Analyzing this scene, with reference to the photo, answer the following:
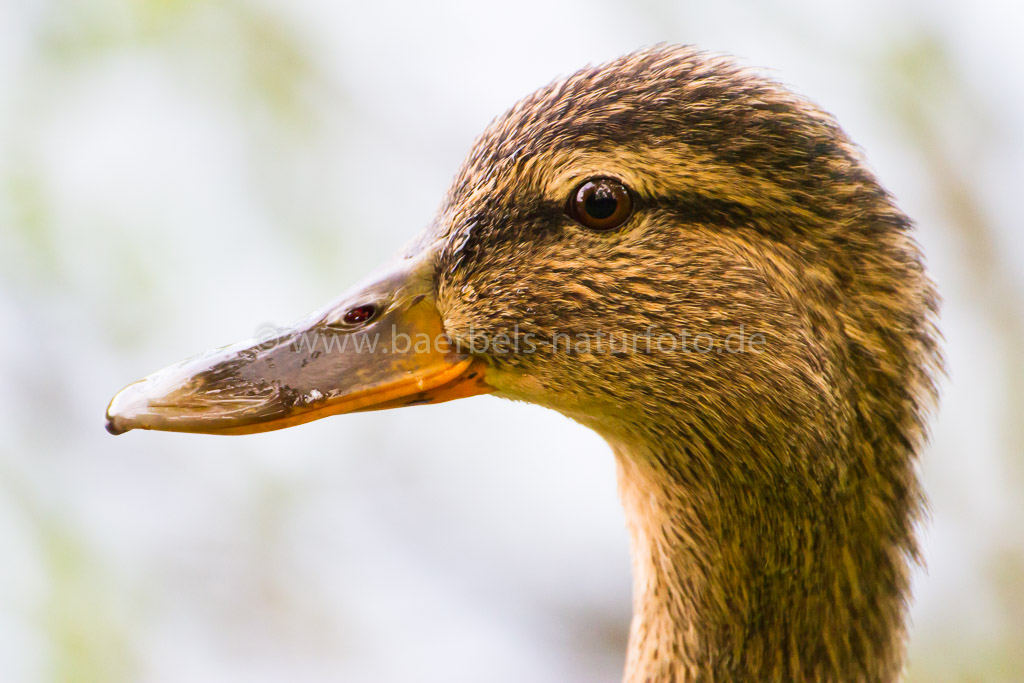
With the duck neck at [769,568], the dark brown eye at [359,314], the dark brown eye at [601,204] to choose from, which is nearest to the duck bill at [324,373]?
the dark brown eye at [359,314]

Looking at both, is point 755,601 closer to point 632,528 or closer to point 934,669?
point 632,528

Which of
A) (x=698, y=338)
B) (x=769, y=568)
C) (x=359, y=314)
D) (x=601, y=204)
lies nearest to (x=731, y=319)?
(x=698, y=338)

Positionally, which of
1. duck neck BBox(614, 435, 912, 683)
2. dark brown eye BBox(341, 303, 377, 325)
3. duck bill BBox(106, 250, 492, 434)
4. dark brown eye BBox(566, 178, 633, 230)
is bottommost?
duck neck BBox(614, 435, 912, 683)

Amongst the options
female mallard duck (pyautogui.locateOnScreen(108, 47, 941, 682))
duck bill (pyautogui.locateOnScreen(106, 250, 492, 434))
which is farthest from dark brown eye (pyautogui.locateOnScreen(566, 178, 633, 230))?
duck bill (pyautogui.locateOnScreen(106, 250, 492, 434))

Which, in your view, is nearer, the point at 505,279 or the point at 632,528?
the point at 505,279

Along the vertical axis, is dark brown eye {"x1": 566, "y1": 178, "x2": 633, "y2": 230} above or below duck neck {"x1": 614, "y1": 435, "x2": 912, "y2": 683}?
above

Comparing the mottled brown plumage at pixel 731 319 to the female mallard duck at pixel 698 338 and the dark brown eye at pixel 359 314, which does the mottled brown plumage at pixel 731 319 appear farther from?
the dark brown eye at pixel 359 314

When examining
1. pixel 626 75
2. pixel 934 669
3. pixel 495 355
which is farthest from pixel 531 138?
pixel 934 669

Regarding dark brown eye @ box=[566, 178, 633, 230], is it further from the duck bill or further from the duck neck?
the duck neck
